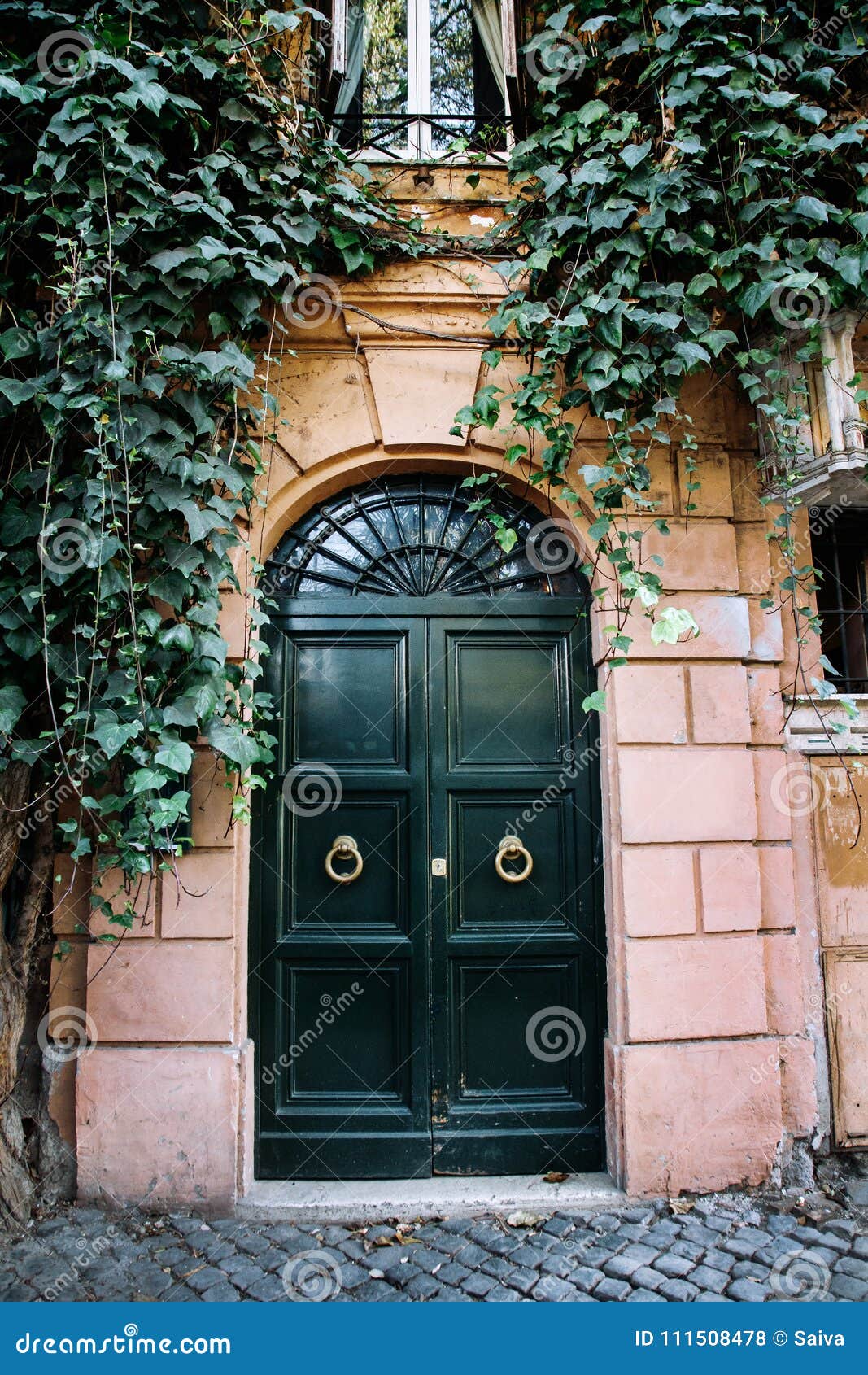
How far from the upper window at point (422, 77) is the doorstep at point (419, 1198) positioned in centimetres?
526

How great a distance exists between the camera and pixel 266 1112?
3947 mm

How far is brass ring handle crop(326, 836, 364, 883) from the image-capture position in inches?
159

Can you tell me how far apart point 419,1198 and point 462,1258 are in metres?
0.48

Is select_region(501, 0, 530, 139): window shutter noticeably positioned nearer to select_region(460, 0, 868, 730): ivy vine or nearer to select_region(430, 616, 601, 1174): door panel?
select_region(460, 0, 868, 730): ivy vine

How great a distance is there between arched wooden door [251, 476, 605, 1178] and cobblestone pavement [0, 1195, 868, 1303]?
1.53ft

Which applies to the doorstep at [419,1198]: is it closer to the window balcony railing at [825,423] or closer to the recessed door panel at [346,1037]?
the recessed door panel at [346,1037]

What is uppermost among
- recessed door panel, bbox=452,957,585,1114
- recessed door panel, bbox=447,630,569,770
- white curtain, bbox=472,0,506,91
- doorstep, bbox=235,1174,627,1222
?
white curtain, bbox=472,0,506,91

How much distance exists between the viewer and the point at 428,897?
13.4 ft

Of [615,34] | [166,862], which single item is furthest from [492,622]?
[615,34]

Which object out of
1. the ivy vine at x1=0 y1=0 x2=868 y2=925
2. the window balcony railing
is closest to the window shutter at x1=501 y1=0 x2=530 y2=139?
the ivy vine at x1=0 y1=0 x2=868 y2=925

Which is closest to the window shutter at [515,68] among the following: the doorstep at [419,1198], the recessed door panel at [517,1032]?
the recessed door panel at [517,1032]

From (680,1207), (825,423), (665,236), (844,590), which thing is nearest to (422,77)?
(665,236)

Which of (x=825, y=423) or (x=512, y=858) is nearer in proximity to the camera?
(x=825, y=423)

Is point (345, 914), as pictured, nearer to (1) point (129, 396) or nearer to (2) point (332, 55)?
(1) point (129, 396)
